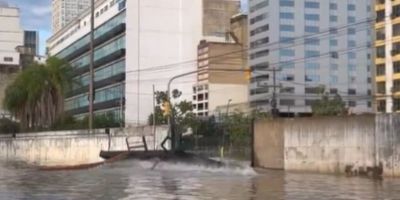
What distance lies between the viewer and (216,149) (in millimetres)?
63562

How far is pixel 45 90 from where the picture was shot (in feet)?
304

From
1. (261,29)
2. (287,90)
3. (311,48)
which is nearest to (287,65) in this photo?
(287,90)

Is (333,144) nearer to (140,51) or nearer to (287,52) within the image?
(140,51)

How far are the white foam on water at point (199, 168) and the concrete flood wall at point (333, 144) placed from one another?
295cm

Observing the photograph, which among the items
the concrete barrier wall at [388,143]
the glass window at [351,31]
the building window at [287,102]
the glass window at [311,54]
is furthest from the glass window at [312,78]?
the concrete barrier wall at [388,143]

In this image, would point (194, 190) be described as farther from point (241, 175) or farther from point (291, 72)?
point (291, 72)

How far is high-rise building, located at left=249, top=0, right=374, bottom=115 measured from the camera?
536 ft

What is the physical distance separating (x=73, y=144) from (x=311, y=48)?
4815 inches

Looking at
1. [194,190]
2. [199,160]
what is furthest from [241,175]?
[194,190]

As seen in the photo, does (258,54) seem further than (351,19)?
No

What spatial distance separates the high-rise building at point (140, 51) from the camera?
5699 inches

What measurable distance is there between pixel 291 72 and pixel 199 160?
426 ft

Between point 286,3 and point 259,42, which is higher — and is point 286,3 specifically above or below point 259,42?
above

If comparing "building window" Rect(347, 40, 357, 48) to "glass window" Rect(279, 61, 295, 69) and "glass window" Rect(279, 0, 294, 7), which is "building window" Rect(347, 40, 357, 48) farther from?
"glass window" Rect(279, 0, 294, 7)
